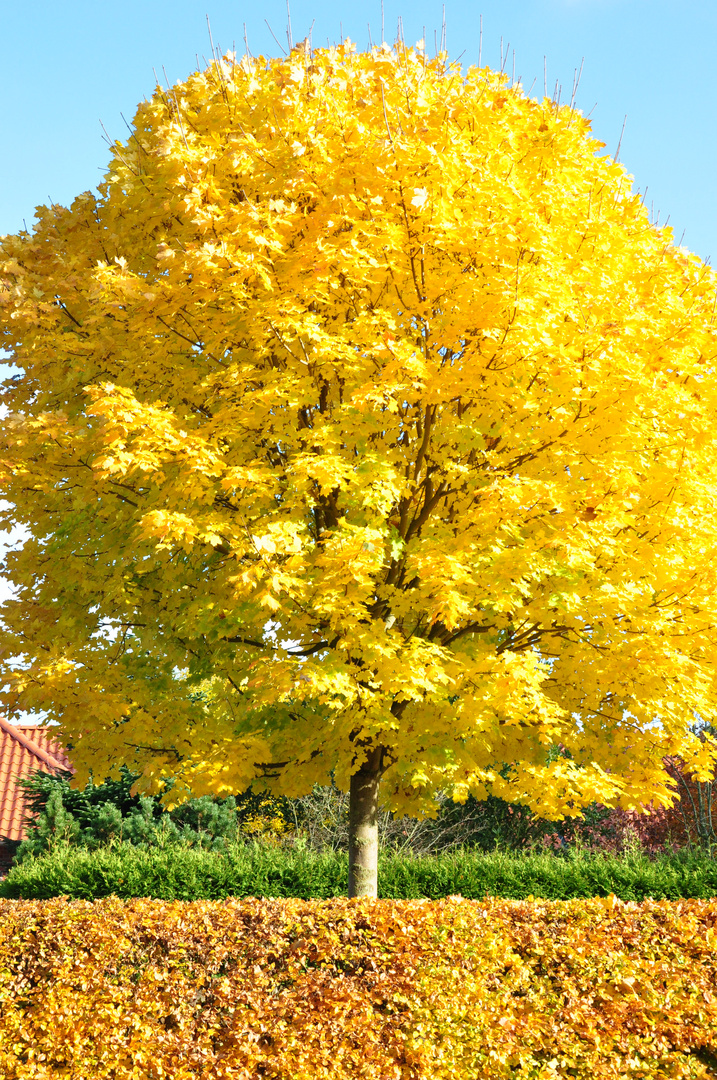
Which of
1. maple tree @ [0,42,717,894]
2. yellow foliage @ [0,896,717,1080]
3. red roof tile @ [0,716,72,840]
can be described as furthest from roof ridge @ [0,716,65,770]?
yellow foliage @ [0,896,717,1080]

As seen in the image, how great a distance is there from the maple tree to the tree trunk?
37 mm

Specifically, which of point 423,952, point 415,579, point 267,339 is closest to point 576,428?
point 415,579

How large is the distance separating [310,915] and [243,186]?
676 cm

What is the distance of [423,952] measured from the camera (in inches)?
231

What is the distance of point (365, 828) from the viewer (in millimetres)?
9109

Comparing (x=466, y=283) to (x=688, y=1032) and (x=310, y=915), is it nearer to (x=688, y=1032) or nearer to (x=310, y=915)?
(x=310, y=915)

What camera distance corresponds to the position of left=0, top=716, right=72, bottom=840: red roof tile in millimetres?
20822

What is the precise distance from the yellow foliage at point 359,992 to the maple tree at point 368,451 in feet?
4.93

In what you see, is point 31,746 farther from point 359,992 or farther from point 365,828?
point 359,992

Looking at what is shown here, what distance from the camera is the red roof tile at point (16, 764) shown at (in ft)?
68.3

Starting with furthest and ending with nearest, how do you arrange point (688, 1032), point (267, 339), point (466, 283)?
point (267, 339)
point (466, 283)
point (688, 1032)

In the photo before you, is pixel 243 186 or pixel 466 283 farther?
pixel 243 186

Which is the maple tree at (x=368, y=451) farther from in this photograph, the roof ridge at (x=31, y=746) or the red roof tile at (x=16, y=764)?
the roof ridge at (x=31, y=746)

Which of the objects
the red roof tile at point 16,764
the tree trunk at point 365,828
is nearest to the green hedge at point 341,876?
the tree trunk at point 365,828
